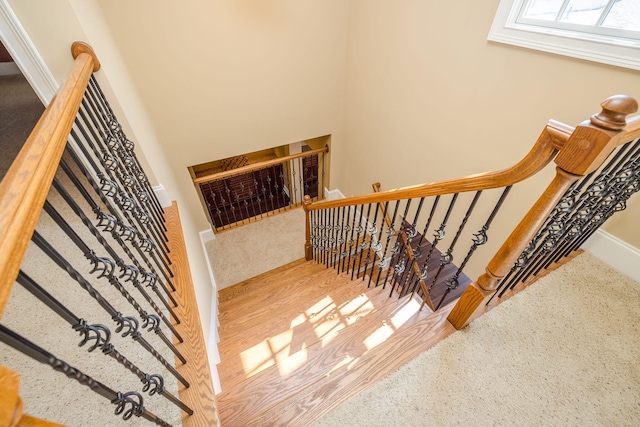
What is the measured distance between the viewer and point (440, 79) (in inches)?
96.0

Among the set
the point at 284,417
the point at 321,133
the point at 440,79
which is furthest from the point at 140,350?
the point at 321,133

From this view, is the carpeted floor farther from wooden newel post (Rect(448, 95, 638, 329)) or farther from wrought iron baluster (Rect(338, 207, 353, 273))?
wooden newel post (Rect(448, 95, 638, 329))

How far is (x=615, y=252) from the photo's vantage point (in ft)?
5.56

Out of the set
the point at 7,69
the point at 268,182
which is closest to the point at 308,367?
the point at 268,182

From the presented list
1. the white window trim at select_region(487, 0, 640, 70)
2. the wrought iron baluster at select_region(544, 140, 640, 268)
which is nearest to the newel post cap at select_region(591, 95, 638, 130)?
the wrought iron baluster at select_region(544, 140, 640, 268)

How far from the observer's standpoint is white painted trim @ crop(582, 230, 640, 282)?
5.32 feet

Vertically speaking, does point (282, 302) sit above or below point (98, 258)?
below

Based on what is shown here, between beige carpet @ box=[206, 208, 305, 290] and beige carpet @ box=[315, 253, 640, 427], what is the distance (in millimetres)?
2962

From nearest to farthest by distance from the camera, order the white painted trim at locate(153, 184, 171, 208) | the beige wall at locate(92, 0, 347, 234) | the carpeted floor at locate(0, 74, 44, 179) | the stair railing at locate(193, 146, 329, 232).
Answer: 1. the white painted trim at locate(153, 184, 171, 208)
2. the carpeted floor at locate(0, 74, 44, 179)
3. the beige wall at locate(92, 0, 347, 234)
4. the stair railing at locate(193, 146, 329, 232)

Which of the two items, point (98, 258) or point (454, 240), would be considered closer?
point (98, 258)

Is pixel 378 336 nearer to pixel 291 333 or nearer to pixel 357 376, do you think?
pixel 357 376

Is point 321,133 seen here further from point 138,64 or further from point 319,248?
point 138,64

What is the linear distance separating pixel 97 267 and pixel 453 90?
2.66 metres

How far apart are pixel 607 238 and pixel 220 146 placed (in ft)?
12.5
